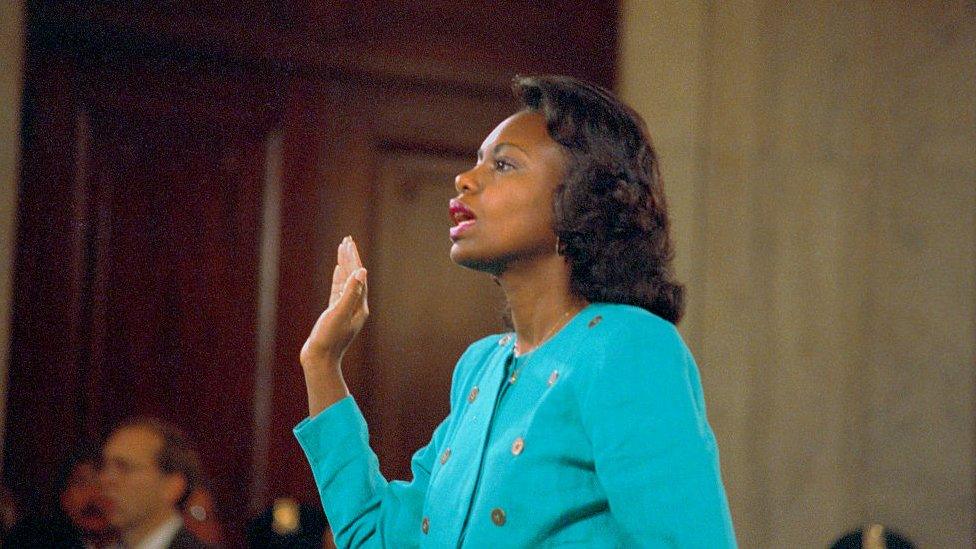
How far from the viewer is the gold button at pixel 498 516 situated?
1409 millimetres

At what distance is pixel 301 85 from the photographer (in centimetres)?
385

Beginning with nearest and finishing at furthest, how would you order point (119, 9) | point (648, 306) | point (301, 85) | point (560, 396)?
1. point (560, 396)
2. point (648, 306)
3. point (119, 9)
4. point (301, 85)

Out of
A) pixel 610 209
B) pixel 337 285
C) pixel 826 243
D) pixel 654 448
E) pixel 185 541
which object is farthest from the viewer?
pixel 826 243

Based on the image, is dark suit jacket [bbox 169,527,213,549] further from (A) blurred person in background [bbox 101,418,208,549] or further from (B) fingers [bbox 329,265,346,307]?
(B) fingers [bbox 329,265,346,307]

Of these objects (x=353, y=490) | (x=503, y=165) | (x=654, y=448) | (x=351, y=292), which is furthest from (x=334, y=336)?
(x=654, y=448)

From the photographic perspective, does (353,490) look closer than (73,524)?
Yes

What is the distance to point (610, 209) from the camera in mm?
1571

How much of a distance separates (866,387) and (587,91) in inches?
111

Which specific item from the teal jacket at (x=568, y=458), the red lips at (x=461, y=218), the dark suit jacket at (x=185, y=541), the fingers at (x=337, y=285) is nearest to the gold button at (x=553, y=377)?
the teal jacket at (x=568, y=458)

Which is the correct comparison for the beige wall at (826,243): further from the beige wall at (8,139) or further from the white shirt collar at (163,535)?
the beige wall at (8,139)

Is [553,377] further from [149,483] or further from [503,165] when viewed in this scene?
[149,483]

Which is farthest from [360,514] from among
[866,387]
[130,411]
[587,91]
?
[866,387]

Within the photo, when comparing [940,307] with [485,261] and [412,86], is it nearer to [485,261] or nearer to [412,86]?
[412,86]

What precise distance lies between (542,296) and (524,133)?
8.5 inches
